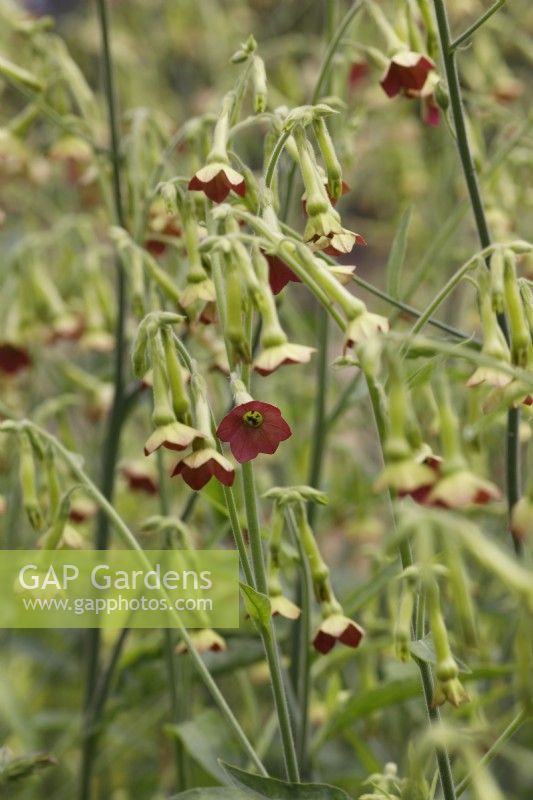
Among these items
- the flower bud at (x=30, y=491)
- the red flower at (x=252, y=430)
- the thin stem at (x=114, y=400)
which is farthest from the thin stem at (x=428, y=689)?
the thin stem at (x=114, y=400)

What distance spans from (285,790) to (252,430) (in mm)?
315

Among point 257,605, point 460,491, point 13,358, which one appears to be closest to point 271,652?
point 257,605

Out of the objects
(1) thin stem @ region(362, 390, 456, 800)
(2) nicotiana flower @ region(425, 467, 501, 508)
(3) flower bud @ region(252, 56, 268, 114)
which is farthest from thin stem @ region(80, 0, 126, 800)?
(2) nicotiana flower @ region(425, 467, 501, 508)

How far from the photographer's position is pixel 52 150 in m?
1.86

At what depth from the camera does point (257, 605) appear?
0.94 m

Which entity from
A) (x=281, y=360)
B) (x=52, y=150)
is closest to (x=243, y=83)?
(x=281, y=360)

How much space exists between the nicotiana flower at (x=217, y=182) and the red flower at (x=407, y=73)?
302 mm

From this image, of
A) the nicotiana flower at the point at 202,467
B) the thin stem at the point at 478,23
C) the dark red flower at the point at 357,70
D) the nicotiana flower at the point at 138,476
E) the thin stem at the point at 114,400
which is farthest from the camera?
the dark red flower at the point at 357,70

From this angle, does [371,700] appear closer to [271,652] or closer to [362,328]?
[271,652]

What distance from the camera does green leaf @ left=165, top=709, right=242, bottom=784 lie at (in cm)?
135

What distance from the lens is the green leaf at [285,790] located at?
3.03 ft

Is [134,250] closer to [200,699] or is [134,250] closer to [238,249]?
[238,249]

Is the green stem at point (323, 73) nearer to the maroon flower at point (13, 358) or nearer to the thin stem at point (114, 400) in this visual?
the thin stem at point (114, 400)

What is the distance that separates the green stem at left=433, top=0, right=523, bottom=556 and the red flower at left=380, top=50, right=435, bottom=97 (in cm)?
8
